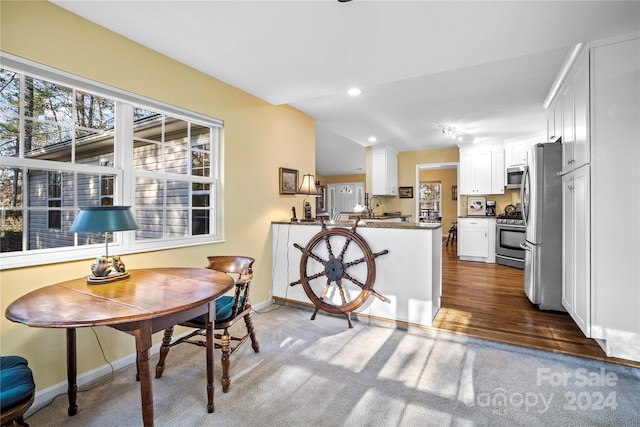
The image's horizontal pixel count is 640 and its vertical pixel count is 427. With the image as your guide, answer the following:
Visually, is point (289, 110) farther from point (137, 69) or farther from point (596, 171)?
point (596, 171)

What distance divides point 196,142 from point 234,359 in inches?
75.0

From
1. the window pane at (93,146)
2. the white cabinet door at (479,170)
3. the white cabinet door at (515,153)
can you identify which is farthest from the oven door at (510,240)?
the window pane at (93,146)

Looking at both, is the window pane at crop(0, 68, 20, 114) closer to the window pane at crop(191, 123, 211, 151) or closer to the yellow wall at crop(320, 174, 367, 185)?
the window pane at crop(191, 123, 211, 151)

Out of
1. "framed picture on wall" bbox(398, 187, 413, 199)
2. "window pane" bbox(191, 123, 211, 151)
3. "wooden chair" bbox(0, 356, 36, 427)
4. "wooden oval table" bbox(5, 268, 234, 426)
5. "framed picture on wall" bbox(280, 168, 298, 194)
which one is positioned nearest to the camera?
"wooden chair" bbox(0, 356, 36, 427)

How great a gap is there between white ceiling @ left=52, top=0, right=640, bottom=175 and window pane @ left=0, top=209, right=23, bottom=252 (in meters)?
1.28

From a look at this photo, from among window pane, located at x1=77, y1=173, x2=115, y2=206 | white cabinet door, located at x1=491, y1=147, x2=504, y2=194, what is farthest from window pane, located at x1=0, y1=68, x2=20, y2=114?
white cabinet door, located at x1=491, y1=147, x2=504, y2=194

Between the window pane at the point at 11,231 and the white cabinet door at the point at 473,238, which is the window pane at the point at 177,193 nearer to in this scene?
the window pane at the point at 11,231

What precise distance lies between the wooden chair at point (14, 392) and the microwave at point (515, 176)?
20.9 feet

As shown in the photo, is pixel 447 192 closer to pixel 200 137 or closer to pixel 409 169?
pixel 409 169

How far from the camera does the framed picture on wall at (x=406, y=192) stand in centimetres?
→ 691

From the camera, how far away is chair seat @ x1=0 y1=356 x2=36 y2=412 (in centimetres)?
108

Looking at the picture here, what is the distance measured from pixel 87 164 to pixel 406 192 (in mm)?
6047

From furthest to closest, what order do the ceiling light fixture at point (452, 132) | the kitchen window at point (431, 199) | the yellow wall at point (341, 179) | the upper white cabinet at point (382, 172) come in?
1. the yellow wall at point (341, 179)
2. the kitchen window at point (431, 199)
3. the upper white cabinet at point (382, 172)
4. the ceiling light fixture at point (452, 132)

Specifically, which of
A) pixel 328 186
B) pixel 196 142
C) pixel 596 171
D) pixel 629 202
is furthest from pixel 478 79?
pixel 328 186
